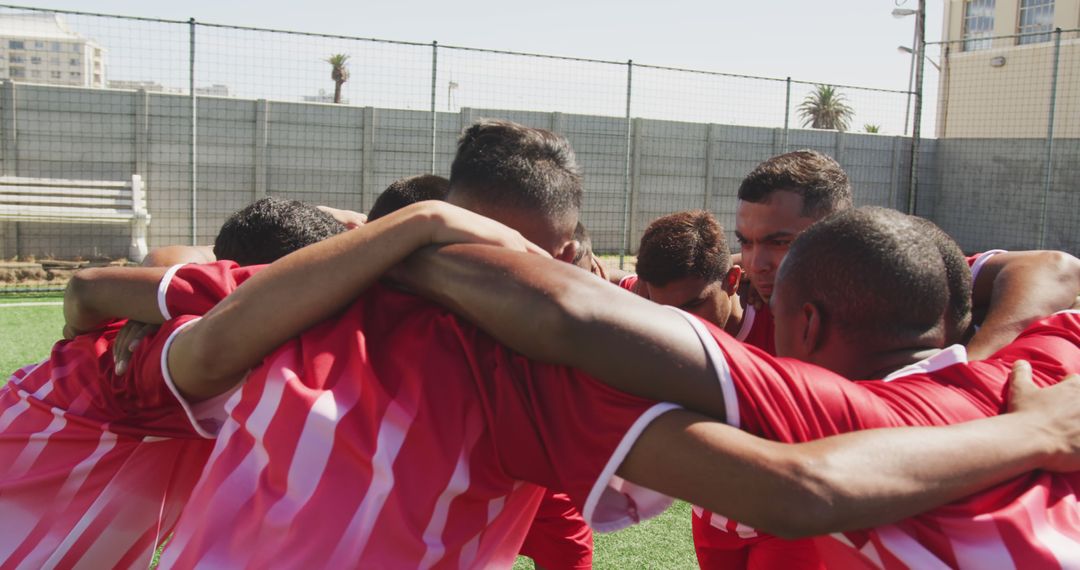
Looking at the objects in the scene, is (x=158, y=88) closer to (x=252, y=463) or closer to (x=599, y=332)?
(x=252, y=463)

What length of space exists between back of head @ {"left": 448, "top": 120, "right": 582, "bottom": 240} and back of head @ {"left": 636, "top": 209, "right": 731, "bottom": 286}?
3.49 ft

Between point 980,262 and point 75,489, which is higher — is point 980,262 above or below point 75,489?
above

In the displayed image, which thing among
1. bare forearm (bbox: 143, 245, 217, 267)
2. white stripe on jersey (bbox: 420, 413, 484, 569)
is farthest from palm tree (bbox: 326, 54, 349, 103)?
white stripe on jersey (bbox: 420, 413, 484, 569)

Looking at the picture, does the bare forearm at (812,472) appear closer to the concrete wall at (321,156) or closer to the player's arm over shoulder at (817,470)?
the player's arm over shoulder at (817,470)

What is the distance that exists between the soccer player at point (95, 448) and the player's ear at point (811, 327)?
142 cm

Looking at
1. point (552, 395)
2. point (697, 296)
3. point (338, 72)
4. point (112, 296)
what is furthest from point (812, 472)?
point (338, 72)

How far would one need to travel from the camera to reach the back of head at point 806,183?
3.27 meters

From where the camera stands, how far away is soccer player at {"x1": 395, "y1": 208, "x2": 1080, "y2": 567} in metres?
1.52

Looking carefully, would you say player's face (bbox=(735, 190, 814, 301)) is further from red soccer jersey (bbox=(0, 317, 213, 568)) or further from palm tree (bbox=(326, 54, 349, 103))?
palm tree (bbox=(326, 54, 349, 103))

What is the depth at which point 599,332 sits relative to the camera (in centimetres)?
151

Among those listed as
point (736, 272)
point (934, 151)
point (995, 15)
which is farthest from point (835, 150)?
point (995, 15)

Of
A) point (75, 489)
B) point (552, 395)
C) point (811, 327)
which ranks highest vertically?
point (811, 327)

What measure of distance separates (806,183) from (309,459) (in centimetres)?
221

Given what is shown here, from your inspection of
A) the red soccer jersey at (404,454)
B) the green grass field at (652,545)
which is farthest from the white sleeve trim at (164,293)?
the green grass field at (652,545)
